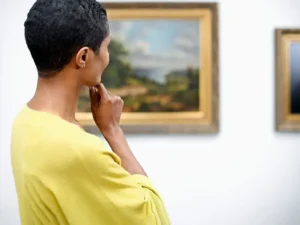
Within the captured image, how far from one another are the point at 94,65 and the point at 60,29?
0.10 meters

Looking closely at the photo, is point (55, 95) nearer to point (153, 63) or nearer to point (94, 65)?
point (94, 65)

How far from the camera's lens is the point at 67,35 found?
82cm

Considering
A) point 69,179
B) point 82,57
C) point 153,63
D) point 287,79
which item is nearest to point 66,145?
point 69,179

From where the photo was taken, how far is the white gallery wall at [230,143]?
2312 mm

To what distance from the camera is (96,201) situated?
824 mm

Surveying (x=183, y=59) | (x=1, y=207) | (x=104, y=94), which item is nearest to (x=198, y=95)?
(x=183, y=59)

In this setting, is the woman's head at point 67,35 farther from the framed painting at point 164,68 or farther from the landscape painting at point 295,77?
the landscape painting at point 295,77

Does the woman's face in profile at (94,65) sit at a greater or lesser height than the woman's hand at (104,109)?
greater

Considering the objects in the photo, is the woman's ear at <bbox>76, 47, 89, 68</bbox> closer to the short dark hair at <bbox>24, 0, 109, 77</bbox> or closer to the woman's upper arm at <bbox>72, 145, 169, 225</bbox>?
the short dark hair at <bbox>24, 0, 109, 77</bbox>

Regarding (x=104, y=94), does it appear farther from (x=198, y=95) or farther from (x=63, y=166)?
(x=198, y=95)

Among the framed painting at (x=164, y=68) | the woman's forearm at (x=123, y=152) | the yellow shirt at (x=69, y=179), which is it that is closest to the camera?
the yellow shirt at (x=69, y=179)

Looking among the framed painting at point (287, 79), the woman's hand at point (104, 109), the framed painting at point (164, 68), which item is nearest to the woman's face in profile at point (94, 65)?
the woman's hand at point (104, 109)

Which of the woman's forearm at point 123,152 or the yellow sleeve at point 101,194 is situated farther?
the woman's forearm at point 123,152

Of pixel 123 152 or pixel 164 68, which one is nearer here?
pixel 123 152
